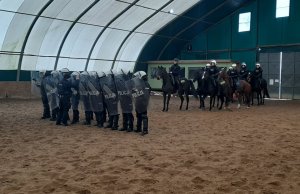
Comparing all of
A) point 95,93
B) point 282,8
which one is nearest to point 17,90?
point 95,93

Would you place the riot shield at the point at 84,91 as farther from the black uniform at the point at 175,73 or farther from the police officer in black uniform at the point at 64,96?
the black uniform at the point at 175,73

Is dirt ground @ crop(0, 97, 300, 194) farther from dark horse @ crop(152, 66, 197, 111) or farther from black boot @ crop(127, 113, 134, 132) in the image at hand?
dark horse @ crop(152, 66, 197, 111)

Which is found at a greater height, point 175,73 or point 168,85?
point 175,73

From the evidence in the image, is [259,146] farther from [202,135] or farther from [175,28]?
[175,28]

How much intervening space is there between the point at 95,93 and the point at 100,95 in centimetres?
18

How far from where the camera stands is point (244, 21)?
27.9 meters

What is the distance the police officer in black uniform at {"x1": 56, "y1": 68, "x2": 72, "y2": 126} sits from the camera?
10914 millimetres

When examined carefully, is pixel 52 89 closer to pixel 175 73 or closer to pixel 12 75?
pixel 175 73

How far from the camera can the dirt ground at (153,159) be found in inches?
197

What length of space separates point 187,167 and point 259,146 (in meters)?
2.54

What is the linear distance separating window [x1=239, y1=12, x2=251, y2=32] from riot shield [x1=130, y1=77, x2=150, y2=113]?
20787mm

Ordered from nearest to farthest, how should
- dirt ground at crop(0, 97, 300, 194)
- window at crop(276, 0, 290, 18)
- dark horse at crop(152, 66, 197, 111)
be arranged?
dirt ground at crop(0, 97, 300, 194)
dark horse at crop(152, 66, 197, 111)
window at crop(276, 0, 290, 18)

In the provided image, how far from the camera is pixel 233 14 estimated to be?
93.3ft

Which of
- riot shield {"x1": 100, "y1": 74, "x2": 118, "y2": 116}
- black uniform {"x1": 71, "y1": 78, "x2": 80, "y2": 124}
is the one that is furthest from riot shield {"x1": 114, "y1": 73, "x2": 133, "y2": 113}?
black uniform {"x1": 71, "y1": 78, "x2": 80, "y2": 124}
